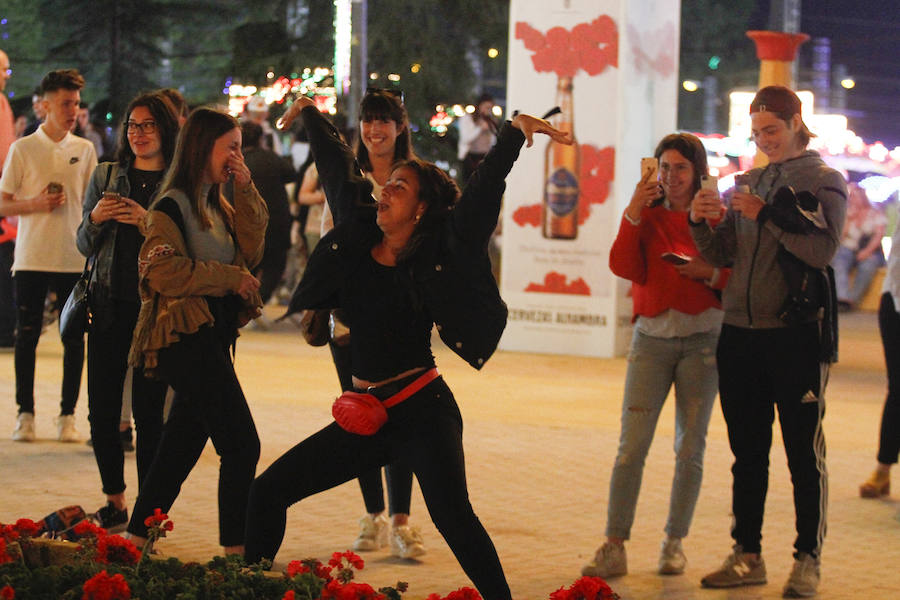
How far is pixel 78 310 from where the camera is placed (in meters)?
6.29

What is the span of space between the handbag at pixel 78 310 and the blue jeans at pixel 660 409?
239 cm

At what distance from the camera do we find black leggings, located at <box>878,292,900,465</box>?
7.62m

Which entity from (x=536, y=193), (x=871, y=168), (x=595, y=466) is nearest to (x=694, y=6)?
(x=871, y=168)

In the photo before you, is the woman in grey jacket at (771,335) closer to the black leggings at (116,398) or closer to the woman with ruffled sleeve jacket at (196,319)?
the woman with ruffled sleeve jacket at (196,319)

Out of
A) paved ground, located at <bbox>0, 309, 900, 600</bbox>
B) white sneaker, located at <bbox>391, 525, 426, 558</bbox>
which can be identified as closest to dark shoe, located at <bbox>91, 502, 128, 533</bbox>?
paved ground, located at <bbox>0, 309, 900, 600</bbox>

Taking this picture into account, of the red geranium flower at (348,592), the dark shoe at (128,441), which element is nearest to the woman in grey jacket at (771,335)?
the red geranium flower at (348,592)

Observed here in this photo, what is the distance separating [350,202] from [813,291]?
189cm

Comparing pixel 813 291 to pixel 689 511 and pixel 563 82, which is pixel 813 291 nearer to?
pixel 689 511

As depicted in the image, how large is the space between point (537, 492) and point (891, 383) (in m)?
2.01

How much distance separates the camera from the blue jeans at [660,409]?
19.4 feet

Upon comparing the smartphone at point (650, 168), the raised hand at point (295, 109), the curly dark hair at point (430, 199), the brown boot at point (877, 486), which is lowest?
the brown boot at point (877, 486)

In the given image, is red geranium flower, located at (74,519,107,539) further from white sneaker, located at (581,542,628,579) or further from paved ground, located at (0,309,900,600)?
white sneaker, located at (581,542,628,579)

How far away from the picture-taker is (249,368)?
1210 cm

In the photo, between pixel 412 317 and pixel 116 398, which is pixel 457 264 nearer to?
Result: pixel 412 317
